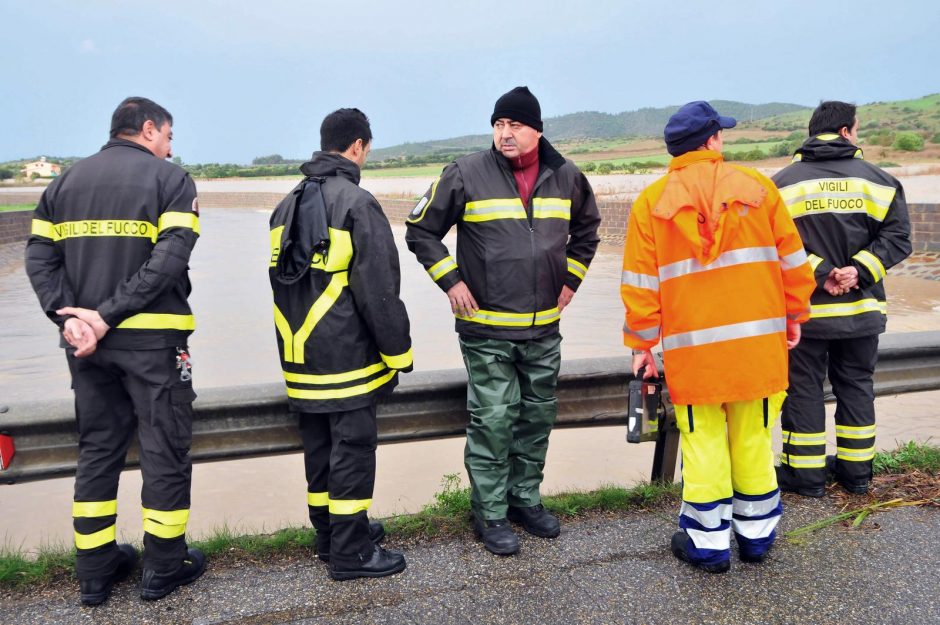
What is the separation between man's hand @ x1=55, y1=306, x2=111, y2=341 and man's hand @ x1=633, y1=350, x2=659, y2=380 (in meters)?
2.23

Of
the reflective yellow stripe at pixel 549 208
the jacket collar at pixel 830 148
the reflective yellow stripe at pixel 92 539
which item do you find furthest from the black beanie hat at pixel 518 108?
the reflective yellow stripe at pixel 92 539

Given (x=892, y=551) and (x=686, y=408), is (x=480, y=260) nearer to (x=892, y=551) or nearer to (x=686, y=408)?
(x=686, y=408)

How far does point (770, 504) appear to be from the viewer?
3268 millimetres

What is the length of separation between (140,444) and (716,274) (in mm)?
2470

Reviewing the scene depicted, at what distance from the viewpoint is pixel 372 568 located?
10.3 ft

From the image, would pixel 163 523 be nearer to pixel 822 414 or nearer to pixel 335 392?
pixel 335 392

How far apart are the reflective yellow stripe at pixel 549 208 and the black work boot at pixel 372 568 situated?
1662mm

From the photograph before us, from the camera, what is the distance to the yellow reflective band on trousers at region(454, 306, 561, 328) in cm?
352

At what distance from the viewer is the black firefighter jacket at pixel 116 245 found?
304 cm

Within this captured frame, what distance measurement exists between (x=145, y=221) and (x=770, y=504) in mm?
2874

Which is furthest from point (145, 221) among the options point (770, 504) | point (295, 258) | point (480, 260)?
point (770, 504)

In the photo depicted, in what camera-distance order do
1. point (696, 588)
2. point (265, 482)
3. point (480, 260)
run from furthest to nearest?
point (265, 482)
point (480, 260)
point (696, 588)

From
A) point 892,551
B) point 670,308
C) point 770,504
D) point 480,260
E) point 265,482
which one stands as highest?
point 480,260

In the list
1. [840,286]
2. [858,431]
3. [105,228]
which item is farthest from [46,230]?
[858,431]
